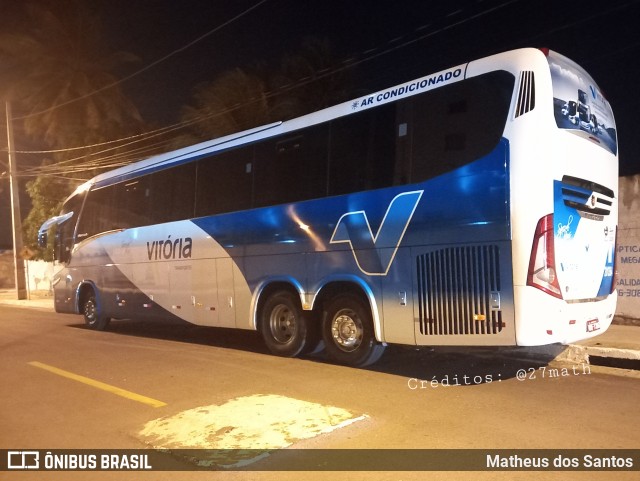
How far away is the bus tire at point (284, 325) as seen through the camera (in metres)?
9.02

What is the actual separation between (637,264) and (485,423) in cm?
684

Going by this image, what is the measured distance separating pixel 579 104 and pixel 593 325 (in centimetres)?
262

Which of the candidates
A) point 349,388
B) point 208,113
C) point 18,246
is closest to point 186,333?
point 349,388

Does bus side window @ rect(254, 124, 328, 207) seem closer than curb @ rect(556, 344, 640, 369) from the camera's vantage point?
No

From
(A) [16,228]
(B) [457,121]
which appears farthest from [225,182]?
(A) [16,228]

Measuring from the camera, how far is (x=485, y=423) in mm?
5535

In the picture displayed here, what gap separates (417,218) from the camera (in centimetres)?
723

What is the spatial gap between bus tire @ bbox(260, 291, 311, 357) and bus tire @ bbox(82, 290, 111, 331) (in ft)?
20.5

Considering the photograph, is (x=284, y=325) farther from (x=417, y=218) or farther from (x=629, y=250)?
(x=629, y=250)

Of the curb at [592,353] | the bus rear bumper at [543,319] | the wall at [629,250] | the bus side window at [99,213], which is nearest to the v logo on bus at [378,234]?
the bus rear bumper at [543,319]

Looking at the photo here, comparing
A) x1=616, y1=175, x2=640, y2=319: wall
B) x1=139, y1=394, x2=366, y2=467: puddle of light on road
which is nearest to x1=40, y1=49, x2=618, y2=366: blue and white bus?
x1=139, y1=394, x2=366, y2=467: puddle of light on road

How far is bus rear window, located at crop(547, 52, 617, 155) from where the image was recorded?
21.2ft

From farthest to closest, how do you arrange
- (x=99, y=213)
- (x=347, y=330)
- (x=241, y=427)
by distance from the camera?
(x=99, y=213) → (x=347, y=330) → (x=241, y=427)

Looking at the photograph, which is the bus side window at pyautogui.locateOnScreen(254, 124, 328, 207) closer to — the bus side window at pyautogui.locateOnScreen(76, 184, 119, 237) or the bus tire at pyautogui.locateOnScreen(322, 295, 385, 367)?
the bus tire at pyautogui.locateOnScreen(322, 295, 385, 367)
